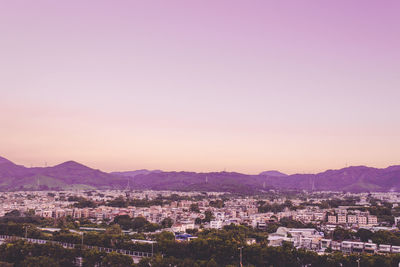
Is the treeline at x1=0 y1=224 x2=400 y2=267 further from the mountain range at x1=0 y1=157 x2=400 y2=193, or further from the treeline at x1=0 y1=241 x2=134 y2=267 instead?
the mountain range at x1=0 y1=157 x2=400 y2=193

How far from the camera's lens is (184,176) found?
181000mm

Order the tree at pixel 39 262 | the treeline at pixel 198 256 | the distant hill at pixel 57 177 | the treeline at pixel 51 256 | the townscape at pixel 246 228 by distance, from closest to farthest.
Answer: the tree at pixel 39 262 < the treeline at pixel 198 256 < the treeline at pixel 51 256 < the townscape at pixel 246 228 < the distant hill at pixel 57 177

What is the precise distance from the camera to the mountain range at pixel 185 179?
143250 mm

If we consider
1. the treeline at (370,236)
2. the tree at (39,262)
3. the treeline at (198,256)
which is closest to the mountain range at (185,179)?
the treeline at (370,236)

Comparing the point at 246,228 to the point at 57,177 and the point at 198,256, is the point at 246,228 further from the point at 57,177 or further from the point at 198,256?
the point at 57,177

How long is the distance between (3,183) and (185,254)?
13895 cm

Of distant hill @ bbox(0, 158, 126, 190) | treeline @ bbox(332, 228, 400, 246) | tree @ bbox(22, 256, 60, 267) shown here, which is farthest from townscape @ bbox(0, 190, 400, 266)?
distant hill @ bbox(0, 158, 126, 190)

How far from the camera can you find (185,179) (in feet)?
567

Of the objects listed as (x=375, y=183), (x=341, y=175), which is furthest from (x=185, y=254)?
(x=341, y=175)

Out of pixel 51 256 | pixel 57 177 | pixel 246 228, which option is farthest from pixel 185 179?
pixel 51 256

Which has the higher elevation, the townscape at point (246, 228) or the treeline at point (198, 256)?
the treeline at point (198, 256)

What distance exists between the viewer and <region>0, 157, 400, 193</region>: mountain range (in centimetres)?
14325

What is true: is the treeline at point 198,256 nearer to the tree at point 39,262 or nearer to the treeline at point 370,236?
the tree at point 39,262

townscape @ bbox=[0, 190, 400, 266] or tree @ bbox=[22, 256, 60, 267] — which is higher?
tree @ bbox=[22, 256, 60, 267]
